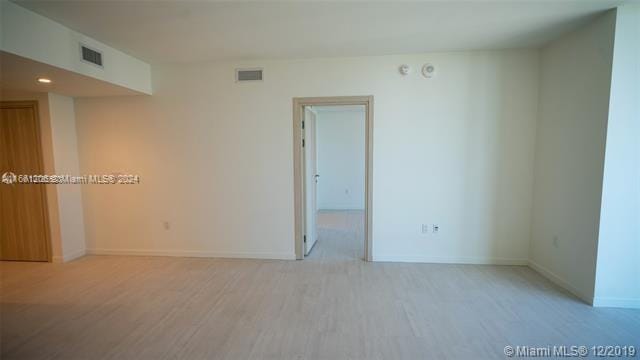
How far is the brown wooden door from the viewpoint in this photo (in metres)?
3.70

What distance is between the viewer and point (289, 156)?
12.2 feet

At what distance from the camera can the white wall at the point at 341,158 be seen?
7086 mm

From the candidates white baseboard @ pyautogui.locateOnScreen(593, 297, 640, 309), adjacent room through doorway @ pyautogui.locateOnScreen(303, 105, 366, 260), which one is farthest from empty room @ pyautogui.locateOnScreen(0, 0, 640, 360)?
adjacent room through doorway @ pyautogui.locateOnScreen(303, 105, 366, 260)

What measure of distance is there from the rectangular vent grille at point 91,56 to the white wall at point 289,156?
802 millimetres

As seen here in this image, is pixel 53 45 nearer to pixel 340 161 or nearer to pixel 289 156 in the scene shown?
pixel 289 156

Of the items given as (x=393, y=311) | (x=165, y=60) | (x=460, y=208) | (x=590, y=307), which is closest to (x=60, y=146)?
(x=165, y=60)

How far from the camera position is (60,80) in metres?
3.02

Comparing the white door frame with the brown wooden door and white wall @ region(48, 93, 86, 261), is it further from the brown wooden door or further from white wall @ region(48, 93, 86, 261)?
the brown wooden door

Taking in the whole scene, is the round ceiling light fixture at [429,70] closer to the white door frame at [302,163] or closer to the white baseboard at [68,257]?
the white door frame at [302,163]

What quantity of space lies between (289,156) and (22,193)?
3.48 metres

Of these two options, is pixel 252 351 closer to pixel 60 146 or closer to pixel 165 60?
pixel 165 60

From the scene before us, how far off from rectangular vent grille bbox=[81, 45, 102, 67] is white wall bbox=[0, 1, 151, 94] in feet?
0.14

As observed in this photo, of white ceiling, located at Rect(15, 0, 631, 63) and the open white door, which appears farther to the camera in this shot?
the open white door

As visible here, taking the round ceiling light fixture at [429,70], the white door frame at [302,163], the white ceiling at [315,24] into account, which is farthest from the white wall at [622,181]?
the white door frame at [302,163]
